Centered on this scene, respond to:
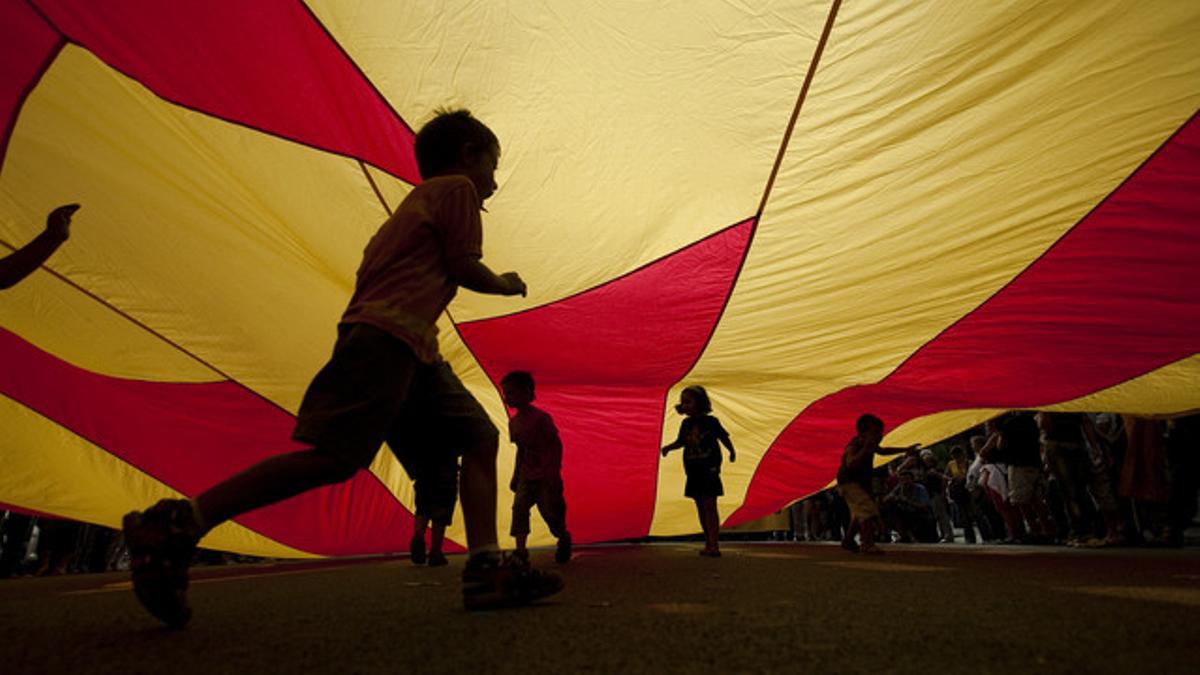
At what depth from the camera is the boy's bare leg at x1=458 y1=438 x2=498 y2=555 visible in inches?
68.0

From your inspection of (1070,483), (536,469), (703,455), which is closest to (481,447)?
(536,469)

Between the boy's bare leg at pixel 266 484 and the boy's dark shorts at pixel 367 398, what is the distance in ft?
0.12

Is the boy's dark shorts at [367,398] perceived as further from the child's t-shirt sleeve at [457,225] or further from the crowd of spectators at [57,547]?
the crowd of spectators at [57,547]

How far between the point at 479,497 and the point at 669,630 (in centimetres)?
61

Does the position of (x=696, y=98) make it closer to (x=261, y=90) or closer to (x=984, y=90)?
(x=984, y=90)

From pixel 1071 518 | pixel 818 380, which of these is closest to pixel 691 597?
pixel 818 380

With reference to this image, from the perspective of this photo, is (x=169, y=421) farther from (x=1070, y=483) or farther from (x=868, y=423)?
(x=1070, y=483)

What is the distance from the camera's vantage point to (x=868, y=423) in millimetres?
4543

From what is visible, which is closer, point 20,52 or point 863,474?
point 20,52

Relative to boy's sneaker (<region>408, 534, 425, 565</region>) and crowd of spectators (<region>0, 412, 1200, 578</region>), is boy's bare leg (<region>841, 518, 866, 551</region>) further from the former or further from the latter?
boy's sneaker (<region>408, 534, 425, 565</region>)

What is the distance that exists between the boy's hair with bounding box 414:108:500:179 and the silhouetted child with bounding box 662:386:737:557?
2.83 metres

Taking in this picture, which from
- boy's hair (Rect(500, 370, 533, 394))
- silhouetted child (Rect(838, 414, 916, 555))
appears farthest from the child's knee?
silhouetted child (Rect(838, 414, 916, 555))

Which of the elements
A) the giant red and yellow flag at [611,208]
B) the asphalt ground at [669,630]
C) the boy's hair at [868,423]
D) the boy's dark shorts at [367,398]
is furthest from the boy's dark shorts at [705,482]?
the boy's dark shorts at [367,398]

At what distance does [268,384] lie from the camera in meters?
4.13
